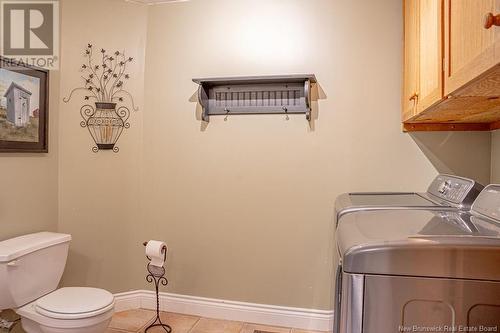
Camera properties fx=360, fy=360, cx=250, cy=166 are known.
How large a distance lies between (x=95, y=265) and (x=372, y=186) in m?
2.05

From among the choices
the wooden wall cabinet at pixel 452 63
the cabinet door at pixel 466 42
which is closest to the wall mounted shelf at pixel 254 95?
the wooden wall cabinet at pixel 452 63

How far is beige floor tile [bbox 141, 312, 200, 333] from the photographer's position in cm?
242

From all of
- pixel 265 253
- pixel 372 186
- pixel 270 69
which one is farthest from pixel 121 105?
pixel 372 186

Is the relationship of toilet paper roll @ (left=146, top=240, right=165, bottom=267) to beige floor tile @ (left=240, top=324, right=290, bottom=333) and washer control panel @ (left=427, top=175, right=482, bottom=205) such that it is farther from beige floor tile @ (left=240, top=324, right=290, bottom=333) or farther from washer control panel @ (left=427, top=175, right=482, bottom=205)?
washer control panel @ (left=427, top=175, right=482, bottom=205)

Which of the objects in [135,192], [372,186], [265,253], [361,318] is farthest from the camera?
[135,192]

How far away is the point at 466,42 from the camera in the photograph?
108 centimetres

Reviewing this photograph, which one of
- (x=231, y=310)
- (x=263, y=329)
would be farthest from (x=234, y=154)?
(x=263, y=329)

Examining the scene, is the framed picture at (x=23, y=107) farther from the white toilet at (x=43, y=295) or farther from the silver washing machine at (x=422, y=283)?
the silver washing machine at (x=422, y=283)

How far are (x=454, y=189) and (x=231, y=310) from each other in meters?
1.67

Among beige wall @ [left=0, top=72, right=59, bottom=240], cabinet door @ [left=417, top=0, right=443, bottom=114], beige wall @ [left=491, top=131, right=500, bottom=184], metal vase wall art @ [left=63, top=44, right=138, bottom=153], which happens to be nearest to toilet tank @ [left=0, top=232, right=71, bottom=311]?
beige wall @ [left=0, top=72, right=59, bottom=240]

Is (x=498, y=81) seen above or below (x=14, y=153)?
above

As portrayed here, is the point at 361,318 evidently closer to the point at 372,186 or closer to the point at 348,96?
the point at 372,186

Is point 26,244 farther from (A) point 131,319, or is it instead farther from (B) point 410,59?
(B) point 410,59

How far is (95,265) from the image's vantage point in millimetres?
2646
